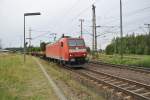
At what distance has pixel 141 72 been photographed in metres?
21.7

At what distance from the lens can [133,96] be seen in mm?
11953

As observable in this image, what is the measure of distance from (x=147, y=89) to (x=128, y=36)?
297 ft

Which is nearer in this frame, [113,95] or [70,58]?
[113,95]

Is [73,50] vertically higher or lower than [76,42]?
lower

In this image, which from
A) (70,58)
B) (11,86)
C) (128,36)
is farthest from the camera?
(128,36)

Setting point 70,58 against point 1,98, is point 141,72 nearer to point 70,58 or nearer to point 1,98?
point 70,58

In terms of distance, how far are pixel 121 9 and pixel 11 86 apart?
26.4 m

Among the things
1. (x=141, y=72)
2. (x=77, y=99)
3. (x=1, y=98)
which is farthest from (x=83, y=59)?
(x=1, y=98)

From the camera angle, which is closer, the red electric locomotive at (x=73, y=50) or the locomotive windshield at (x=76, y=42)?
the red electric locomotive at (x=73, y=50)

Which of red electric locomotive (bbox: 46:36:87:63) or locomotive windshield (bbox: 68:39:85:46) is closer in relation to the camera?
red electric locomotive (bbox: 46:36:87:63)

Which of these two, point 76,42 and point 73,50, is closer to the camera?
point 73,50

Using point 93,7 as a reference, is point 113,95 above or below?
below

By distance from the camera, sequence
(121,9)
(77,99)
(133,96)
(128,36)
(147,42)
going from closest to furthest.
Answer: (77,99) → (133,96) → (121,9) → (147,42) → (128,36)

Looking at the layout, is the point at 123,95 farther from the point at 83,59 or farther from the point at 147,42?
the point at 147,42
